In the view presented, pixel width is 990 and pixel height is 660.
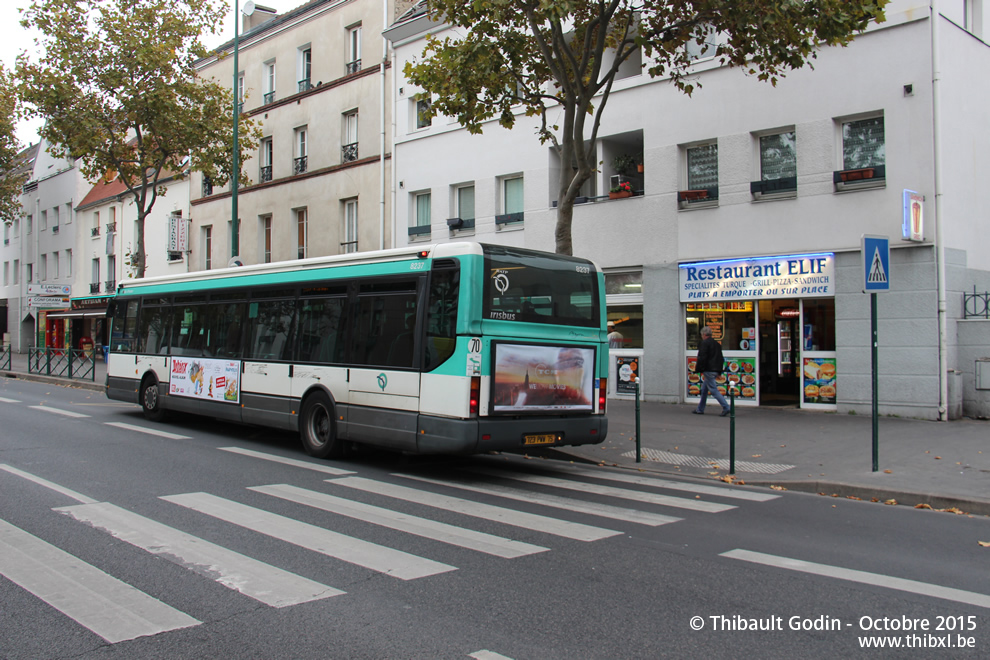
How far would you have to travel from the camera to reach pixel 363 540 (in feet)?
19.8

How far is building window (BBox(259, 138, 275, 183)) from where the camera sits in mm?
29438

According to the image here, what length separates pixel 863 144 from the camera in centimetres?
1456

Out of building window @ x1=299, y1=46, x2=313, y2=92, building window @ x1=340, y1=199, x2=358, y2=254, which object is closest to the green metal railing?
building window @ x1=340, y1=199, x2=358, y2=254

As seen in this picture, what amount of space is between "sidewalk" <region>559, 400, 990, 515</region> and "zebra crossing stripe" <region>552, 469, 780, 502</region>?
60 centimetres

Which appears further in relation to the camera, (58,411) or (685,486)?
(58,411)

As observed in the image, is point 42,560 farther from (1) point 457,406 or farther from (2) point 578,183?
(2) point 578,183

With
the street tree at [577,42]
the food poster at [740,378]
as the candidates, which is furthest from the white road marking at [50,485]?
the food poster at [740,378]

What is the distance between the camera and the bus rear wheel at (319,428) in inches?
408

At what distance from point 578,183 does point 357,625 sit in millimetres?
9221

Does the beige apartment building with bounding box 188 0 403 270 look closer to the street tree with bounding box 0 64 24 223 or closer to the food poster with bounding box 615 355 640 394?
the food poster with bounding box 615 355 640 394

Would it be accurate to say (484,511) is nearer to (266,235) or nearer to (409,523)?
(409,523)

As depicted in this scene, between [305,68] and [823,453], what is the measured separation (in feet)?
78.2

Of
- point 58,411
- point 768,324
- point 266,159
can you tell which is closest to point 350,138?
point 266,159

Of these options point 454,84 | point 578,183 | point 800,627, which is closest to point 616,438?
point 578,183
